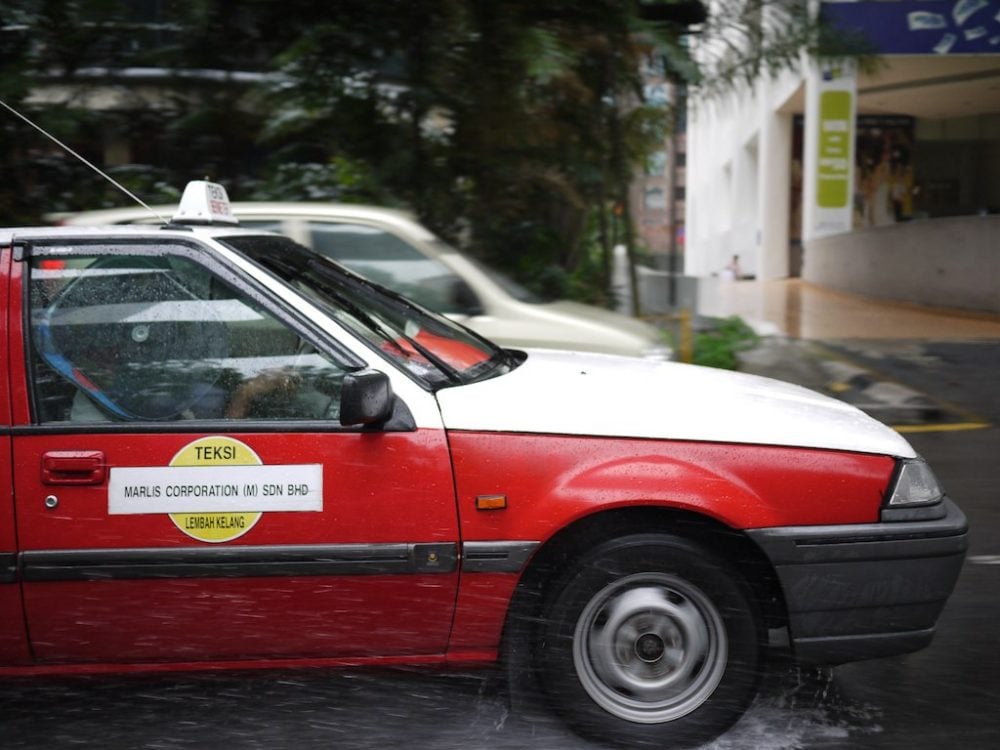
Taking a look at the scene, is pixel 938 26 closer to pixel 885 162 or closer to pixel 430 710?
pixel 885 162

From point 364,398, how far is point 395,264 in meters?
3.99

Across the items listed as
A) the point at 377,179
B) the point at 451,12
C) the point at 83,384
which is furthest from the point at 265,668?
the point at 377,179

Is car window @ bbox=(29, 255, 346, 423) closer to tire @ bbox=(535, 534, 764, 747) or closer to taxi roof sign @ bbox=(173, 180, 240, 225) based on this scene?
taxi roof sign @ bbox=(173, 180, 240, 225)

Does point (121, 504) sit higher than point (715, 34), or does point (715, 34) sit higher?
point (715, 34)

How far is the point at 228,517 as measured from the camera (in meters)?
3.45

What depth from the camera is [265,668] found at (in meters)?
3.56

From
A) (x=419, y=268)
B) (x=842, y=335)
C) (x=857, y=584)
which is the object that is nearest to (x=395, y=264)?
(x=419, y=268)

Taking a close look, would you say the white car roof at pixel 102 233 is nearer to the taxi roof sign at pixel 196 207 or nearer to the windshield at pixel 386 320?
the windshield at pixel 386 320

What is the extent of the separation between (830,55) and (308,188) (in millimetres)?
4505

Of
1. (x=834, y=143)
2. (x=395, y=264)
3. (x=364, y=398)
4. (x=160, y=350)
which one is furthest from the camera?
(x=834, y=143)

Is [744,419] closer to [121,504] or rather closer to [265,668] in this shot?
[265,668]

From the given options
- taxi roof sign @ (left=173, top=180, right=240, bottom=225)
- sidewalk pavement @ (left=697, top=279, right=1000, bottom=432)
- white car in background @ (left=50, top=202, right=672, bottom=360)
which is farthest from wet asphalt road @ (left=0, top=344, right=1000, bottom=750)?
sidewalk pavement @ (left=697, top=279, right=1000, bottom=432)

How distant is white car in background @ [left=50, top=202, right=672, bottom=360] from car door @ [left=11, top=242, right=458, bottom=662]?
3673mm

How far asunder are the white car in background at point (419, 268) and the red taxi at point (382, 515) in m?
3.52
